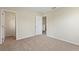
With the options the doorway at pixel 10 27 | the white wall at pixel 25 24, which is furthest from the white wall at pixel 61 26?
the doorway at pixel 10 27

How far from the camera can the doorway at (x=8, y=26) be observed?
1.85 meters

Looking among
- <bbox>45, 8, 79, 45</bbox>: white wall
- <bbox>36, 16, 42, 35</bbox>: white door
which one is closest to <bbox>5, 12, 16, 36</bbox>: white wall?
<bbox>36, 16, 42, 35</bbox>: white door

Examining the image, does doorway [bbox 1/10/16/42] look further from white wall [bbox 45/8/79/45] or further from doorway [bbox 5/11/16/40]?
white wall [bbox 45/8/79/45]

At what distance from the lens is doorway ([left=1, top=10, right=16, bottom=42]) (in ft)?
6.07

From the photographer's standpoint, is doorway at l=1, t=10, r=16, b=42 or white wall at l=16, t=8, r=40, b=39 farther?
white wall at l=16, t=8, r=40, b=39

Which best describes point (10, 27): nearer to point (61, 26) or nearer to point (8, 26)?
point (8, 26)

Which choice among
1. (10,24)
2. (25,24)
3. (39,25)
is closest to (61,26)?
(39,25)

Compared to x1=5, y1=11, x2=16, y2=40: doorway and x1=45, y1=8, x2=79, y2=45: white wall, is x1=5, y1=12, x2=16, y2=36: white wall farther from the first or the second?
x1=45, y1=8, x2=79, y2=45: white wall

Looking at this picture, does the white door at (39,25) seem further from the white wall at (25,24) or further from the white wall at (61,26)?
the white wall at (61,26)

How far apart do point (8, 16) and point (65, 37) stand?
4.90 feet

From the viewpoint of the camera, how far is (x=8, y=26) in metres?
1.98

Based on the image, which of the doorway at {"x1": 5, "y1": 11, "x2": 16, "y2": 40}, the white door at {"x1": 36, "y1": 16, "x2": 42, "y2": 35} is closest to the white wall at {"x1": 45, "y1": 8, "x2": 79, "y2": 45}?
the white door at {"x1": 36, "y1": 16, "x2": 42, "y2": 35}
